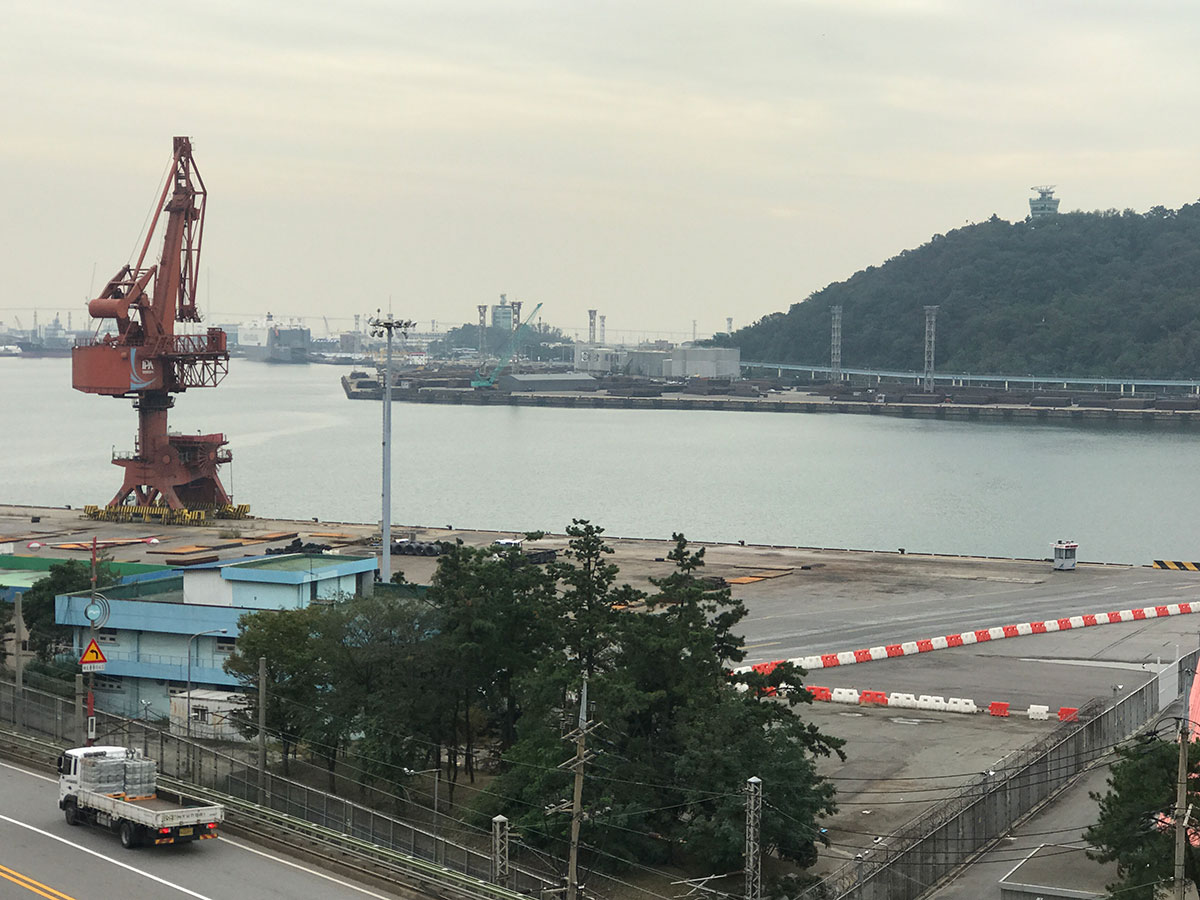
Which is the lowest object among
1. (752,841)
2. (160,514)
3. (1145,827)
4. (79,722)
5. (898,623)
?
(898,623)

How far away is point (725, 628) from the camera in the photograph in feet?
116

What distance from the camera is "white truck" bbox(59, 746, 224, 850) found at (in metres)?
27.2

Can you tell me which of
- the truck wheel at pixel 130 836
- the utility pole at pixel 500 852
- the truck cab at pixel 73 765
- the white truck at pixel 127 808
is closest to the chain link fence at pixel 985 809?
the utility pole at pixel 500 852

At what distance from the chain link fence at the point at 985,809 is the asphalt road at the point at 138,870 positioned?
9.55m

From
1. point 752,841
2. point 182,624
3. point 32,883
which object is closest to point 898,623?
point 182,624

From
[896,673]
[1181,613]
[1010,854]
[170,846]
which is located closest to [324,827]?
[170,846]

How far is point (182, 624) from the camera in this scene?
155 feet

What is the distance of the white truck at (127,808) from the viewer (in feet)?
89.4

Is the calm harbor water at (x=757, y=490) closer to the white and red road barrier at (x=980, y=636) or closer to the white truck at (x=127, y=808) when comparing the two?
the white and red road barrier at (x=980, y=636)

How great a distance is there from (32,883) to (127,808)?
2.50m

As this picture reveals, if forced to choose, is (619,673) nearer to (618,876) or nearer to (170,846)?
(618,876)

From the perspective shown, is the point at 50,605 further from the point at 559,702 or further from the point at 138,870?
the point at 138,870

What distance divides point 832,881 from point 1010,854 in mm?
6567

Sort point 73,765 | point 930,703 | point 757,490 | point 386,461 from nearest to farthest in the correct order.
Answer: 1. point 73,765
2. point 930,703
3. point 386,461
4. point 757,490
